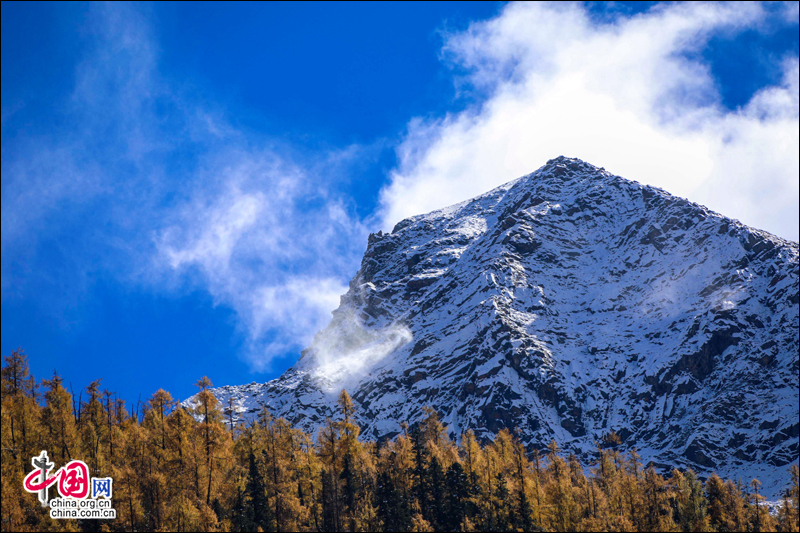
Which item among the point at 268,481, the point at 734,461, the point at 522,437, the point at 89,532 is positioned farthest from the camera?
the point at 522,437

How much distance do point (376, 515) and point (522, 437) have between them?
133923 millimetres

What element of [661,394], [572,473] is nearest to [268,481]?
[572,473]

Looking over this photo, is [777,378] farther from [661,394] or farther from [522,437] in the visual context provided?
[522,437]

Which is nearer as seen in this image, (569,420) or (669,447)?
(669,447)

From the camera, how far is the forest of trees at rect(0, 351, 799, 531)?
6006 cm

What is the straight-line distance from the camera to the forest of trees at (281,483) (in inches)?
2365

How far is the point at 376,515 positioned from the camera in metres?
68.3

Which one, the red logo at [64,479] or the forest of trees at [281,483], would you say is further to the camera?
the forest of trees at [281,483]

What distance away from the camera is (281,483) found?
68.0 m

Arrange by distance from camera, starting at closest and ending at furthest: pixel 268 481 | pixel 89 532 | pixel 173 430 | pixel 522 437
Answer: pixel 89 532 < pixel 173 430 < pixel 268 481 < pixel 522 437

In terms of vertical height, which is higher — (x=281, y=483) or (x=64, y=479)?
(x=64, y=479)

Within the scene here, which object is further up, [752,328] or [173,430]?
[752,328]

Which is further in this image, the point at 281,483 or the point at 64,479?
the point at 281,483

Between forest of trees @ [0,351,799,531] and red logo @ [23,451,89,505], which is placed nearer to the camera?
red logo @ [23,451,89,505]
